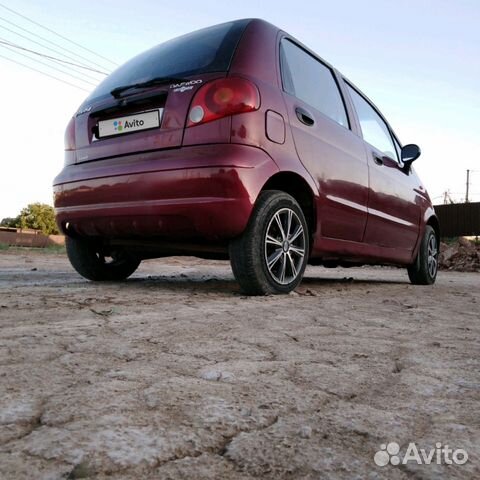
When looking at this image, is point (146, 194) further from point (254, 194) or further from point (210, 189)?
point (254, 194)

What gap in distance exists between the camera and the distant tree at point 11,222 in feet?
190

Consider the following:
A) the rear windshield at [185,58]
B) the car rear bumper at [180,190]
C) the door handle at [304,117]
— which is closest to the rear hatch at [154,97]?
the rear windshield at [185,58]

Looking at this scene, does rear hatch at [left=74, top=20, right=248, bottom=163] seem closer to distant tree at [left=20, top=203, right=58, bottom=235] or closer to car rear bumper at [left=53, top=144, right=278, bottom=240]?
car rear bumper at [left=53, top=144, right=278, bottom=240]

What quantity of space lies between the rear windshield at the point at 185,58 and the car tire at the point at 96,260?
3.82 ft

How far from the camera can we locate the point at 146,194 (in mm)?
3104

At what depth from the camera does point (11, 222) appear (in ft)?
194

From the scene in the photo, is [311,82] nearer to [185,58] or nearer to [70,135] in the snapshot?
[185,58]

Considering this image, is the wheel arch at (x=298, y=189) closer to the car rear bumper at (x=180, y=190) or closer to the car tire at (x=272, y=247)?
the car tire at (x=272, y=247)

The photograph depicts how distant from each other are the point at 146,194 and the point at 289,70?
4.37ft

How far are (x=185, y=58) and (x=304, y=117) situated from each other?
0.88 meters

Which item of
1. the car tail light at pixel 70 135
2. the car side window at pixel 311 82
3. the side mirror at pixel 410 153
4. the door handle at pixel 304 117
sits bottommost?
the car tail light at pixel 70 135

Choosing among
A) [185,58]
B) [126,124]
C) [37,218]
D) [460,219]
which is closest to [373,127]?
[185,58]

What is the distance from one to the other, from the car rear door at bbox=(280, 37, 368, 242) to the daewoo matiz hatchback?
1 cm

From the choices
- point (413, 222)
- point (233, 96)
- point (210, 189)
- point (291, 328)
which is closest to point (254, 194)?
point (210, 189)
